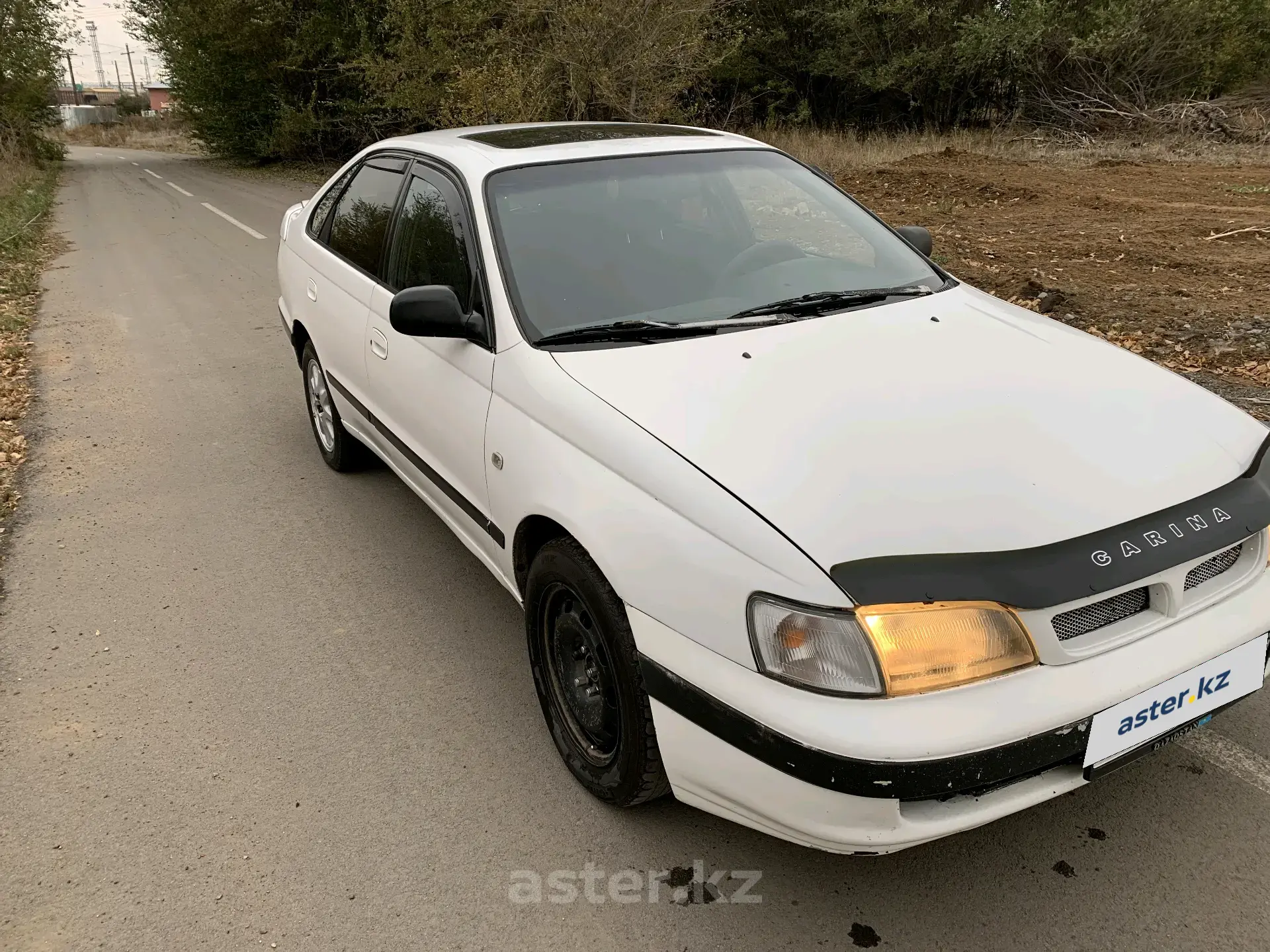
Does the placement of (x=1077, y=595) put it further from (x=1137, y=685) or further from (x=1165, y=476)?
(x=1165, y=476)

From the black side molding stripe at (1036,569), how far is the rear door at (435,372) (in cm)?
134

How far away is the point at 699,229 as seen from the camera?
327 cm

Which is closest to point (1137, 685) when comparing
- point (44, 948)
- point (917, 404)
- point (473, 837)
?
point (917, 404)

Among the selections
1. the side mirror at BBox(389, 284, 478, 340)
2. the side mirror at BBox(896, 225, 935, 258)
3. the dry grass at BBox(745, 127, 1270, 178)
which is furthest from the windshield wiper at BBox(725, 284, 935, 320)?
the dry grass at BBox(745, 127, 1270, 178)

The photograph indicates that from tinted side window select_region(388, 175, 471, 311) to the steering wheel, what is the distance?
862 mm

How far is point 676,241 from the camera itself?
10.4 ft

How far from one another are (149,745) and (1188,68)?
25551mm

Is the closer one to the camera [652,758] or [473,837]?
[652,758]

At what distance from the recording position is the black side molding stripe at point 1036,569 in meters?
1.84

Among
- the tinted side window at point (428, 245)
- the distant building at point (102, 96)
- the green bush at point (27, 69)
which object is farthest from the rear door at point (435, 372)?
the distant building at point (102, 96)

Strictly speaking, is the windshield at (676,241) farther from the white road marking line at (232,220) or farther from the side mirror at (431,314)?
the white road marking line at (232,220)

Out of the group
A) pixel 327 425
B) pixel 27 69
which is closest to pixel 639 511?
pixel 327 425

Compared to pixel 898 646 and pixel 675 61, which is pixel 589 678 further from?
pixel 675 61

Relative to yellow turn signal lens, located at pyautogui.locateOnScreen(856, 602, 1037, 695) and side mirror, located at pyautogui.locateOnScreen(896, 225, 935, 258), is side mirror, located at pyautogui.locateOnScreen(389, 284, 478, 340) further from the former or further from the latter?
side mirror, located at pyautogui.locateOnScreen(896, 225, 935, 258)
